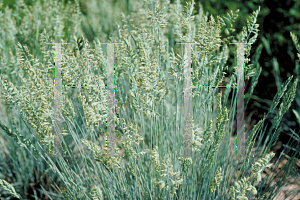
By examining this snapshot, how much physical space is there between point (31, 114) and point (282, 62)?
8.13ft

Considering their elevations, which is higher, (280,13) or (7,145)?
(280,13)

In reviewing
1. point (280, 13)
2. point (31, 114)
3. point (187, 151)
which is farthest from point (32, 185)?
point (280, 13)

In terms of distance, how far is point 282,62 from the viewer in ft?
9.00

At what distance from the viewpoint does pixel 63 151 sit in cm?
131

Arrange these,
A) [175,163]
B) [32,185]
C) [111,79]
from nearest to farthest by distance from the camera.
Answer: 1. [111,79]
2. [175,163]
3. [32,185]

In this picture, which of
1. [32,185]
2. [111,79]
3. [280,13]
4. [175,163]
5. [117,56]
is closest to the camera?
[111,79]

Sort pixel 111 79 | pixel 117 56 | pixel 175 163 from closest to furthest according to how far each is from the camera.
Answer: pixel 111 79, pixel 175 163, pixel 117 56

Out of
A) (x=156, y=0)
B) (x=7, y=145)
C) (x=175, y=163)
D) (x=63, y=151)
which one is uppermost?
(x=156, y=0)

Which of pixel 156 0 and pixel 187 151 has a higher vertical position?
pixel 156 0

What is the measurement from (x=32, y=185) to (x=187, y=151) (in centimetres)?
150

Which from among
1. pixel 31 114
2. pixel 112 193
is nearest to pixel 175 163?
pixel 112 193

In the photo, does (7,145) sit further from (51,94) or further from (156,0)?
(156,0)

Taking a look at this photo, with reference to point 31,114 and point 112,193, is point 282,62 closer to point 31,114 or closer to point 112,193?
point 112,193

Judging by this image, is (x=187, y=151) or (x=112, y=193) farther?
(x=112, y=193)
